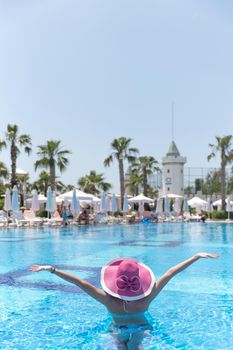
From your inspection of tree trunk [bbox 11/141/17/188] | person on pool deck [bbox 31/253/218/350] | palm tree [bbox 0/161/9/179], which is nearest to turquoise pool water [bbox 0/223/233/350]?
person on pool deck [bbox 31/253/218/350]

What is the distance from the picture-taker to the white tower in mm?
73438

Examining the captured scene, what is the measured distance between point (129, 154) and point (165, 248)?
28.9 metres

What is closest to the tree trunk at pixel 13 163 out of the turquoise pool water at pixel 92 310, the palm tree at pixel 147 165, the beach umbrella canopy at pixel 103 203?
the beach umbrella canopy at pixel 103 203

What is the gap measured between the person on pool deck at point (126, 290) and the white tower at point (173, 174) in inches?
2726

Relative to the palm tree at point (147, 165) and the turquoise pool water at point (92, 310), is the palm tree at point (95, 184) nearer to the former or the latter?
the palm tree at point (147, 165)

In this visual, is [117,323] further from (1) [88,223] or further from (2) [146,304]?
(1) [88,223]

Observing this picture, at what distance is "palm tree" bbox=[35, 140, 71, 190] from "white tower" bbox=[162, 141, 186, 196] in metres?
40.3

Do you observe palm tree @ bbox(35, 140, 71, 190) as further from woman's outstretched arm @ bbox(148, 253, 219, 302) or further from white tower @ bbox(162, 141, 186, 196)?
white tower @ bbox(162, 141, 186, 196)

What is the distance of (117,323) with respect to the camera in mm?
4570

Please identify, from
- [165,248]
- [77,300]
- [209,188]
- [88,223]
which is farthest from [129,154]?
[209,188]

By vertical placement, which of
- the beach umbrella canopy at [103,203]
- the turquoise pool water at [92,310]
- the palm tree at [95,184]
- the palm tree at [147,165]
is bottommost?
the turquoise pool water at [92,310]

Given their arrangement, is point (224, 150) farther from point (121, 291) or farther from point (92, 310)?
point (121, 291)

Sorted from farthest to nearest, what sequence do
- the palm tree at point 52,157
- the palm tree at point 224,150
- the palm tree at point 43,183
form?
the palm tree at point 43,183
the palm tree at point 224,150
the palm tree at point 52,157

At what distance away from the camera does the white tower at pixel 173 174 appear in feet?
241
